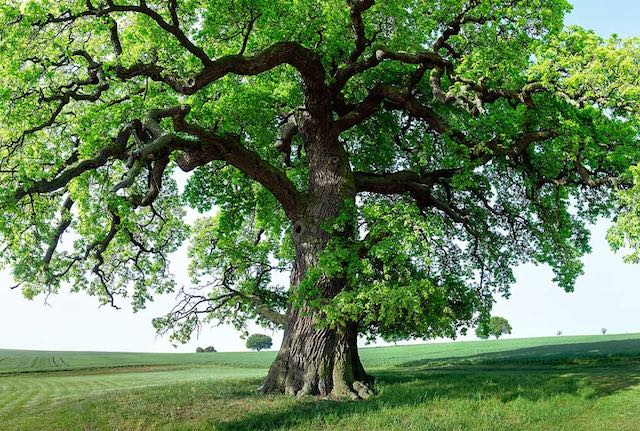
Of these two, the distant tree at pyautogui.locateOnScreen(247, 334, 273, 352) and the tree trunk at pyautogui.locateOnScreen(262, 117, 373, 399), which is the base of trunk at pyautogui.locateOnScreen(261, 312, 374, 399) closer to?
the tree trunk at pyautogui.locateOnScreen(262, 117, 373, 399)

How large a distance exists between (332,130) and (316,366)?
8.82 m

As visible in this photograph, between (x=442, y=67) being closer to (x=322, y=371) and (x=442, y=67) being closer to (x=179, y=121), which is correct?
(x=179, y=121)

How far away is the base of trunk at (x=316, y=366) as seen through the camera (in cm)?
1742

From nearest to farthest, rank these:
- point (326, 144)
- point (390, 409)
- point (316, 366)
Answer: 1. point (390, 409)
2. point (316, 366)
3. point (326, 144)

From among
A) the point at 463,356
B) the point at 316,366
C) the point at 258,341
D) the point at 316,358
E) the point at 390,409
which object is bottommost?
the point at 463,356

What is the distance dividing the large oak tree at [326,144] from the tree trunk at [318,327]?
0.07 m

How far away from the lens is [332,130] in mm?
20359

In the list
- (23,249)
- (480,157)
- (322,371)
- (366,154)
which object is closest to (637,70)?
(480,157)

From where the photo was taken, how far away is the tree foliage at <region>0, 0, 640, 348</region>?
1634 cm

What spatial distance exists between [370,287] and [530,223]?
1068cm

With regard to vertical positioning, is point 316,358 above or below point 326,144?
below

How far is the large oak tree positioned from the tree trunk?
7cm

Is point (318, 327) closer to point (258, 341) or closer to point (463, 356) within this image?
point (463, 356)

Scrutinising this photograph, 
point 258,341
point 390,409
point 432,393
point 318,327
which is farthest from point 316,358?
point 258,341
